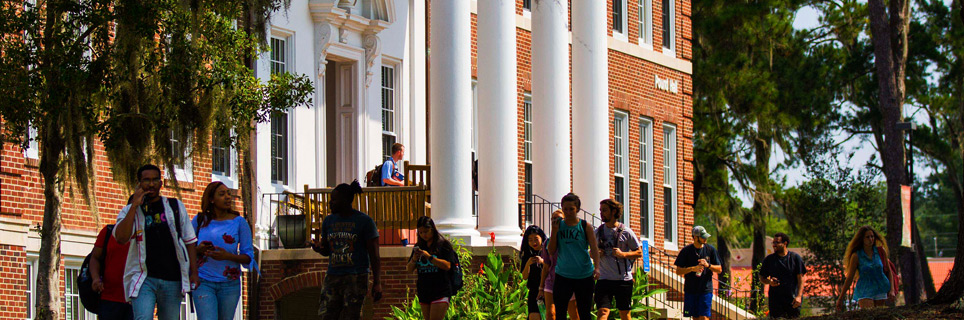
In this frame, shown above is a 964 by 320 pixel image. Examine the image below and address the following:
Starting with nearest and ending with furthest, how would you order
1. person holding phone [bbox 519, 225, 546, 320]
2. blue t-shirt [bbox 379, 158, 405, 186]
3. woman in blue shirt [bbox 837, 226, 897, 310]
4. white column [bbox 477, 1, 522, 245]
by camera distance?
person holding phone [bbox 519, 225, 546, 320] < woman in blue shirt [bbox 837, 226, 897, 310] < blue t-shirt [bbox 379, 158, 405, 186] < white column [bbox 477, 1, 522, 245]

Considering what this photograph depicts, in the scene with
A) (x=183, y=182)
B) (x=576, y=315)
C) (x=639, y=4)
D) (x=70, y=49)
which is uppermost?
(x=639, y=4)

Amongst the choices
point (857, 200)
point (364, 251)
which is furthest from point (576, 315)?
point (857, 200)

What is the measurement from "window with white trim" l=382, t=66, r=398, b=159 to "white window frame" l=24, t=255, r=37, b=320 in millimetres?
7569

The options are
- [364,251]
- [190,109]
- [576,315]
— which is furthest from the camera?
[576,315]

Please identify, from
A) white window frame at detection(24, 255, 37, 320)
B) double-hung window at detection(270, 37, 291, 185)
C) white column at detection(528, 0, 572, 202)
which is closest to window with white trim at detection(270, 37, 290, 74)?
double-hung window at detection(270, 37, 291, 185)

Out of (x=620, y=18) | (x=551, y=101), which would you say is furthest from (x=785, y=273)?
(x=620, y=18)

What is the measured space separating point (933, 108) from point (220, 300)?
3537 centimetres

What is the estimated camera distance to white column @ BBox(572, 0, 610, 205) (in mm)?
22625

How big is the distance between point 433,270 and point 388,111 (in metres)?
8.92

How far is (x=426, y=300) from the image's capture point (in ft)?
47.2

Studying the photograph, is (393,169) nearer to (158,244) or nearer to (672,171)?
(158,244)

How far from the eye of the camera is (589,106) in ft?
74.3

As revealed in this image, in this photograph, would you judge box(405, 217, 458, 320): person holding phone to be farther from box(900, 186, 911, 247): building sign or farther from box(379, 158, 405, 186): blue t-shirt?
box(900, 186, 911, 247): building sign

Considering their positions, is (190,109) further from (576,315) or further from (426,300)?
(576,315)
